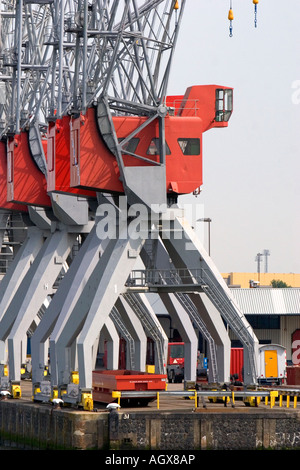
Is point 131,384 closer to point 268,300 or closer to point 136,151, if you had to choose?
point 136,151

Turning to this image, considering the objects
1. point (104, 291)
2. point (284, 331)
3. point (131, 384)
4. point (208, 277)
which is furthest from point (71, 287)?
point (284, 331)

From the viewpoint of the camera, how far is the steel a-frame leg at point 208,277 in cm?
5900

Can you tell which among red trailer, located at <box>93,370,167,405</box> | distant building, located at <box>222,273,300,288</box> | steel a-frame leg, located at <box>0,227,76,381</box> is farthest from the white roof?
distant building, located at <box>222,273,300,288</box>

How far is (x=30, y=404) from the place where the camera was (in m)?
62.2

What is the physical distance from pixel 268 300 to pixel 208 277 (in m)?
44.6

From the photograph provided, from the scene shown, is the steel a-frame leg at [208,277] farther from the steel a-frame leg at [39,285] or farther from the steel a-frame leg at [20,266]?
the steel a-frame leg at [20,266]

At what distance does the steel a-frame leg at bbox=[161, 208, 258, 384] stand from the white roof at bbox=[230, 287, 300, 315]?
4308 centimetres

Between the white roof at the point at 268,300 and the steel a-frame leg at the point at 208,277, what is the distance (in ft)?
141

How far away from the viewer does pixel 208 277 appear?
5978 centimetres

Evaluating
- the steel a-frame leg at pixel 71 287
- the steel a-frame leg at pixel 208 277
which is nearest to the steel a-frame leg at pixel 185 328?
the steel a-frame leg at pixel 71 287

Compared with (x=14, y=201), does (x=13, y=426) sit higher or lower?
lower

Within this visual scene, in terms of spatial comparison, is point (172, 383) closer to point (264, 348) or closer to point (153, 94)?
→ point (264, 348)
